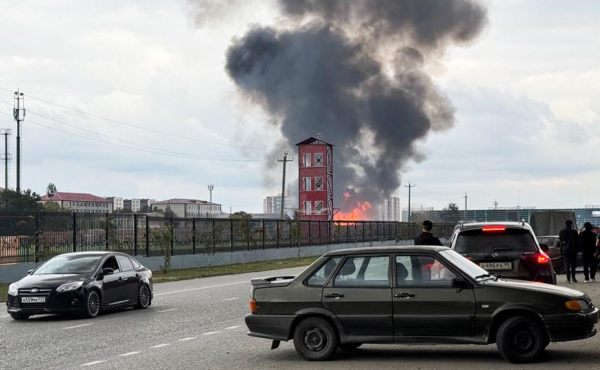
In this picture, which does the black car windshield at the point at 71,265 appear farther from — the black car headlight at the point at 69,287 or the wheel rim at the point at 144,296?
the wheel rim at the point at 144,296

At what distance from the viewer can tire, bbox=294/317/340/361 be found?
11.6 metres

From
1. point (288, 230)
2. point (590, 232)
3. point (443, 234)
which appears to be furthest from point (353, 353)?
point (443, 234)

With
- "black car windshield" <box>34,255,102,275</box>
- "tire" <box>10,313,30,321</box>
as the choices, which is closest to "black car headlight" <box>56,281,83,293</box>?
"black car windshield" <box>34,255,102,275</box>

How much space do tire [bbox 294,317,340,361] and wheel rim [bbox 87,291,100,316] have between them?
849cm

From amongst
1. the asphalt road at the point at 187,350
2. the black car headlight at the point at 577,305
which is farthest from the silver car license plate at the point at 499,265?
the black car headlight at the point at 577,305

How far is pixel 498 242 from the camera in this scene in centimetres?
1545

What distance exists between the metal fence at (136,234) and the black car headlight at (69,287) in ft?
43.0

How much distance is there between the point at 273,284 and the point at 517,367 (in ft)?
10.6

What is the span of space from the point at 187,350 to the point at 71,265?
25.5 feet

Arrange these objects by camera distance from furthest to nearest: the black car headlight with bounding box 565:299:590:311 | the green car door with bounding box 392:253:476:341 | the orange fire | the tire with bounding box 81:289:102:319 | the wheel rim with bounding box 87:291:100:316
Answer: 1. the orange fire
2. the wheel rim with bounding box 87:291:100:316
3. the tire with bounding box 81:289:102:319
4. the green car door with bounding box 392:253:476:341
5. the black car headlight with bounding box 565:299:590:311

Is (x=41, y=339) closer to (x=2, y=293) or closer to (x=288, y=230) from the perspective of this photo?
A: (x=2, y=293)

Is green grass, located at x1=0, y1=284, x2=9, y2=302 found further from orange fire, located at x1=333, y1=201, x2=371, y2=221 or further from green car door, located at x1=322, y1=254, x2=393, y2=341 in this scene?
orange fire, located at x1=333, y1=201, x2=371, y2=221

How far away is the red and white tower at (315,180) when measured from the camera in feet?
342

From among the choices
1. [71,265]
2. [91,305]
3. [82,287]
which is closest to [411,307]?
[82,287]
